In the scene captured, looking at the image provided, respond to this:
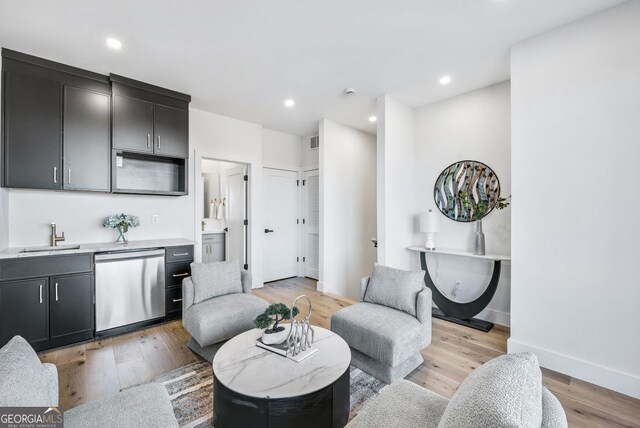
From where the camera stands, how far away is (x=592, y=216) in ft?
7.12

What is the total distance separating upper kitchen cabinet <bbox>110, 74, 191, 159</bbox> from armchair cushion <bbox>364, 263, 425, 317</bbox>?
9.46ft

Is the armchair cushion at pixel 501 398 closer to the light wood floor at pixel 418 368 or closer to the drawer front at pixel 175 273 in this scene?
the light wood floor at pixel 418 368

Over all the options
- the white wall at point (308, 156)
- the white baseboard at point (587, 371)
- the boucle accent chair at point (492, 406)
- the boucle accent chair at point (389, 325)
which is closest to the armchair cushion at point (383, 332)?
the boucle accent chair at point (389, 325)

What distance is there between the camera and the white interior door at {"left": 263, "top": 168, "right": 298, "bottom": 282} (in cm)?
514

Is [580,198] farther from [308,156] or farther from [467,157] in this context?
[308,156]

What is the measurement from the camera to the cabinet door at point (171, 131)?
3408 millimetres

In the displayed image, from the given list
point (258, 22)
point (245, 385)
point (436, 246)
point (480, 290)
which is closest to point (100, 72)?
point (258, 22)

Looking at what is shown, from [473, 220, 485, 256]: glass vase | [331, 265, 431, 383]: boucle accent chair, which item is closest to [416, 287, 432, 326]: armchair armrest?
[331, 265, 431, 383]: boucle accent chair

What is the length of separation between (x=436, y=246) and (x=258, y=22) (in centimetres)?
333

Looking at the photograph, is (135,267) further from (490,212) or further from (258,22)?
(490,212)

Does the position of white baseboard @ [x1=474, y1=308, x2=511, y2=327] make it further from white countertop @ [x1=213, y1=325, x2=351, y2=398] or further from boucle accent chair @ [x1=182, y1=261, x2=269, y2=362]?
boucle accent chair @ [x1=182, y1=261, x2=269, y2=362]

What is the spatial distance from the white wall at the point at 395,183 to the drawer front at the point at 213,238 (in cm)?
314

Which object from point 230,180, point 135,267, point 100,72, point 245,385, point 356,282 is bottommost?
point 356,282

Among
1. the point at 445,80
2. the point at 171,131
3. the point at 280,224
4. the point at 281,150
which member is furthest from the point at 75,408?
the point at 281,150
